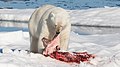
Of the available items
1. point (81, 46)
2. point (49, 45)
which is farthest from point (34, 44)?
point (81, 46)

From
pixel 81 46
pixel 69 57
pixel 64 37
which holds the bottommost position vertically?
pixel 81 46

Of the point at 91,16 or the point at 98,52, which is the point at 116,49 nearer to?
the point at 98,52

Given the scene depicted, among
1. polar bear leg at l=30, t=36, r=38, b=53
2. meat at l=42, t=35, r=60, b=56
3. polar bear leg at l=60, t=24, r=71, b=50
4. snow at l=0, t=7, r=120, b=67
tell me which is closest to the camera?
snow at l=0, t=7, r=120, b=67

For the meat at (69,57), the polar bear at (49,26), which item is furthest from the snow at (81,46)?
the polar bear at (49,26)

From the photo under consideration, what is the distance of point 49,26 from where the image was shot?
16.2ft

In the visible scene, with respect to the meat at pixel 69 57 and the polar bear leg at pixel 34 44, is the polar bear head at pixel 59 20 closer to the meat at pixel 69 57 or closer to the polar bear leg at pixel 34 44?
the meat at pixel 69 57

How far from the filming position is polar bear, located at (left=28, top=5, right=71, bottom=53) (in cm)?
477

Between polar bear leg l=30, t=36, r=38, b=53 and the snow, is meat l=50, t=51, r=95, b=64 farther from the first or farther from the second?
polar bear leg l=30, t=36, r=38, b=53

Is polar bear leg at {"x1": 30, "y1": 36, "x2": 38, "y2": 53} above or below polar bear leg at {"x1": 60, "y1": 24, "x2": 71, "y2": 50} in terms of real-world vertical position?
below

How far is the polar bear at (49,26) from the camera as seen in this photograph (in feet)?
15.7

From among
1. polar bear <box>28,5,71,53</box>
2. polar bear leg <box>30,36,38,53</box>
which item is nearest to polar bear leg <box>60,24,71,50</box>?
polar bear <box>28,5,71,53</box>

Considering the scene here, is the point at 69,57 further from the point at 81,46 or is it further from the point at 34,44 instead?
the point at 81,46

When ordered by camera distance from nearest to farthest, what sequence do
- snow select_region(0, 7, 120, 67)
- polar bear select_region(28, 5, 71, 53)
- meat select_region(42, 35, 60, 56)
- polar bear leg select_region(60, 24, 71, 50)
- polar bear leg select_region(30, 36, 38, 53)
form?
snow select_region(0, 7, 120, 67), polar bear select_region(28, 5, 71, 53), polar bear leg select_region(60, 24, 71, 50), meat select_region(42, 35, 60, 56), polar bear leg select_region(30, 36, 38, 53)

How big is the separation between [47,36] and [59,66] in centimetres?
60
